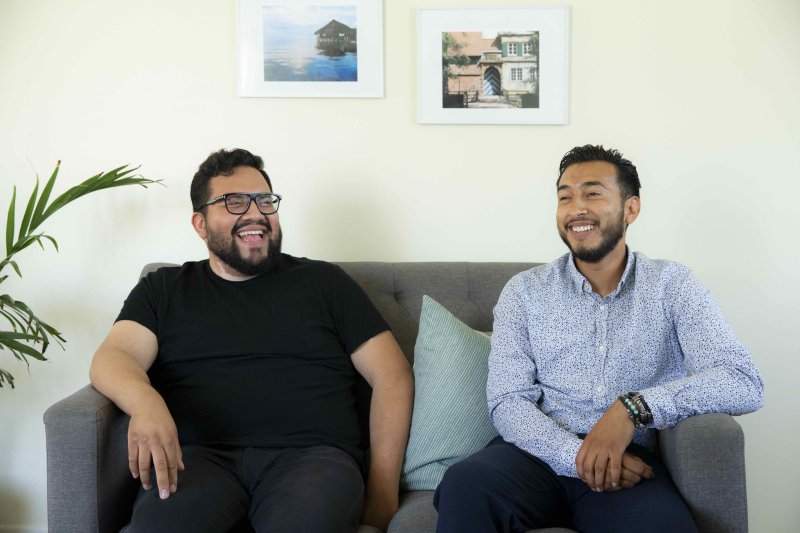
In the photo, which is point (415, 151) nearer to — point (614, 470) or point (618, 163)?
point (618, 163)

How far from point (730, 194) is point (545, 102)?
69 cm

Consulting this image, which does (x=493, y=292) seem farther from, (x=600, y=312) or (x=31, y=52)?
(x=31, y=52)

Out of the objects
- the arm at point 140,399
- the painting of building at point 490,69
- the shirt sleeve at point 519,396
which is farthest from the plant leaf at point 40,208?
the shirt sleeve at point 519,396

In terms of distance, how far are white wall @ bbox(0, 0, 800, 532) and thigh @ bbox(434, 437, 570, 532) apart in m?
1.03

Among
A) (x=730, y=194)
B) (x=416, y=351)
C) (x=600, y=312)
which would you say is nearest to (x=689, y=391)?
(x=600, y=312)

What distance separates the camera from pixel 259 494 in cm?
193

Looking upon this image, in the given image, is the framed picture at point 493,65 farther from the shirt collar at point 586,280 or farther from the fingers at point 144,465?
the fingers at point 144,465

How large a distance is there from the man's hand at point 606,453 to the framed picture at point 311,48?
1.41 m

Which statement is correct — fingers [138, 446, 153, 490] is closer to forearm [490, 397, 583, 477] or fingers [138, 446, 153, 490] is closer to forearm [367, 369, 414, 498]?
forearm [367, 369, 414, 498]

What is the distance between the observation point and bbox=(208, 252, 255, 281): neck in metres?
2.32

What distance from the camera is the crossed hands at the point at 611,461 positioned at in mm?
1805

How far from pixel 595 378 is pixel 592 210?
1.40 ft

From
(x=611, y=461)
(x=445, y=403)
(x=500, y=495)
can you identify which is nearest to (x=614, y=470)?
(x=611, y=461)

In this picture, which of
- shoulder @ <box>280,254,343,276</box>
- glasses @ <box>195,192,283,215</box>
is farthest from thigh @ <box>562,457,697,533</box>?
glasses @ <box>195,192,283,215</box>
